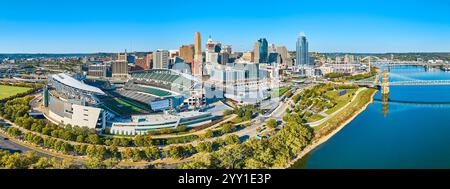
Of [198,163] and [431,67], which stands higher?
[431,67]

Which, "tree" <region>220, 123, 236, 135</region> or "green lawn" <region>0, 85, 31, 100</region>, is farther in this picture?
"green lawn" <region>0, 85, 31, 100</region>

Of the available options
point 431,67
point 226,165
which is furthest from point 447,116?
point 431,67

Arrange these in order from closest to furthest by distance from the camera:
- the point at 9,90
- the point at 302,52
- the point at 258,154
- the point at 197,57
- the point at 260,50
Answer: the point at 258,154, the point at 9,90, the point at 197,57, the point at 260,50, the point at 302,52

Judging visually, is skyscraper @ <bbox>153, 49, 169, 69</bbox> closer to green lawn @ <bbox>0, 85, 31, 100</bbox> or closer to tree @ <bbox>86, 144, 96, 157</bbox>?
green lawn @ <bbox>0, 85, 31, 100</bbox>

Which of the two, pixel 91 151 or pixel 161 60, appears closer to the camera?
pixel 91 151

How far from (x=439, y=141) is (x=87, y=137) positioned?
29.0 feet

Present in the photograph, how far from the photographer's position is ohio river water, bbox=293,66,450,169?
7148mm

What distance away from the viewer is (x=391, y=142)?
343 inches

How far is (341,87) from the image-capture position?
61.3ft

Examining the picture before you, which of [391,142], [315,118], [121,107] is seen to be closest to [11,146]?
[121,107]

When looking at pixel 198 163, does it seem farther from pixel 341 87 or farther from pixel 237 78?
pixel 237 78

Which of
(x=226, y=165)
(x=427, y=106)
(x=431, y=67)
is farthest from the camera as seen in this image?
(x=431, y=67)

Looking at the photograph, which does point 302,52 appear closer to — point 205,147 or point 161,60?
point 161,60

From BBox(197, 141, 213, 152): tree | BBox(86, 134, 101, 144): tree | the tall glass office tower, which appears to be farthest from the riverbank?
the tall glass office tower
